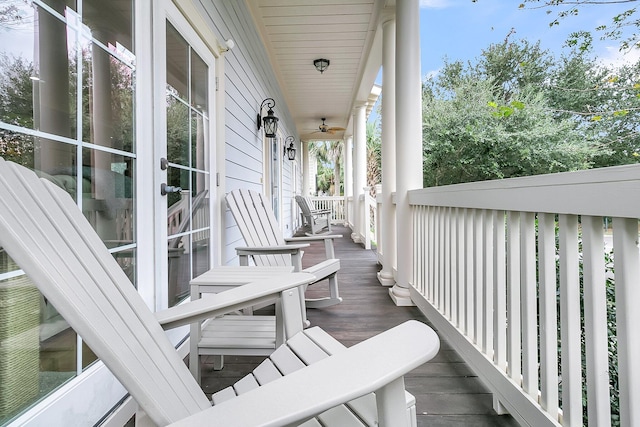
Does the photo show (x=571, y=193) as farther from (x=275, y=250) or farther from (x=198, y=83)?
(x=198, y=83)

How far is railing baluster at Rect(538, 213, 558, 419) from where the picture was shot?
1118mm

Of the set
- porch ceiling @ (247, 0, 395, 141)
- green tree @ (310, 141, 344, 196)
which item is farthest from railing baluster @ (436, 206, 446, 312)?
green tree @ (310, 141, 344, 196)

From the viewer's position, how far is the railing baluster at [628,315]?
0.82 meters

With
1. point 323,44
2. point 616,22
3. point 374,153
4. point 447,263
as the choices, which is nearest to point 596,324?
point 447,263

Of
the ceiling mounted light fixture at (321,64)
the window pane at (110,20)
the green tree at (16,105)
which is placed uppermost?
the ceiling mounted light fixture at (321,64)

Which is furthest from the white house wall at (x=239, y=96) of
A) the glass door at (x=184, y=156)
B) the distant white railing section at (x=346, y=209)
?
the distant white railing section at (x=346, y=209)

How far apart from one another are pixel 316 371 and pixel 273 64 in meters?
5.49

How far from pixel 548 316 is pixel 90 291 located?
130 centimetres

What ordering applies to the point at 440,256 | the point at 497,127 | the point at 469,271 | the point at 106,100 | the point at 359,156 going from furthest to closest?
1. the point at 497,127
2. the point at 359,156
3. the point at 440,256
4. the point at 469,271
5. the point at 106,100

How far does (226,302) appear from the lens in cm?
105

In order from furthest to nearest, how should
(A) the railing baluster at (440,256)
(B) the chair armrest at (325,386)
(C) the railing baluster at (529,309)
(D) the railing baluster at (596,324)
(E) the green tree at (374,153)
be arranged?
(E) the green tree at (374,153), (A) the railing baluster at (440,256), (C) the railing baluster at (529,309), (D) the railing baluster at (596,324), (B) the chair armrest at (325,386)

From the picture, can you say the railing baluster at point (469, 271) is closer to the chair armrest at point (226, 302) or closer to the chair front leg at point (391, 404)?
the chair armrest at point (226, 302)

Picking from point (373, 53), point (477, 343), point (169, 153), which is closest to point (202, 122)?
point (169, 153)

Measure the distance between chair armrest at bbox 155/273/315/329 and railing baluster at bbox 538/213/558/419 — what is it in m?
0.78
